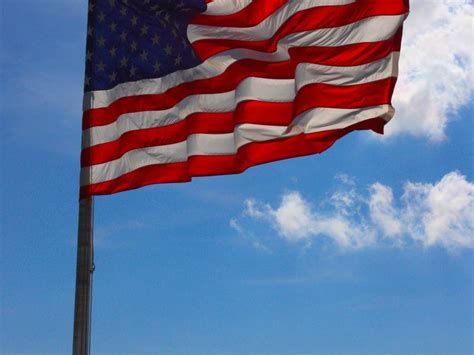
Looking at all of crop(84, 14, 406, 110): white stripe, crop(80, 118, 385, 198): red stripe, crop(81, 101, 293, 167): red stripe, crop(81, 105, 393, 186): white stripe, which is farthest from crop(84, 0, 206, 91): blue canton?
crop(80, 118, 385, 198): red stripe

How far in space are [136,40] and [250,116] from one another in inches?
104

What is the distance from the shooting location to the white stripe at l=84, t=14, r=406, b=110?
51.1 feet

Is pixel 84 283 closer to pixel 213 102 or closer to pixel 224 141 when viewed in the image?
pixel 224 141

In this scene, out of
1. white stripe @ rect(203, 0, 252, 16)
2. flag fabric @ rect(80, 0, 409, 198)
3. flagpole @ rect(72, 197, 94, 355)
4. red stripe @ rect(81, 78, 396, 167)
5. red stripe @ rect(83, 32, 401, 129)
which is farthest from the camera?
white stripe @ rect(203, 0, 252, 16)

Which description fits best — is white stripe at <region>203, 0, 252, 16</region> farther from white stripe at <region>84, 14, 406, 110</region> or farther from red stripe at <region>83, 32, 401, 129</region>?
red stripe at <region>83, 32, 401, 129</region>

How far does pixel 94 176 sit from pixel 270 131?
3.45 meters

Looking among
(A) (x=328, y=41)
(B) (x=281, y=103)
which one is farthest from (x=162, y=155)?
(A) (x=328, y=41)

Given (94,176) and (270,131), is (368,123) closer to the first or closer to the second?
(270,131)

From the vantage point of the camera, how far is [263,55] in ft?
53.1

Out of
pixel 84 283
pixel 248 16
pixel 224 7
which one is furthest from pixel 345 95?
pixel 84 283

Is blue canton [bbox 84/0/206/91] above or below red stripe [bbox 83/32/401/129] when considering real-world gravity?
above

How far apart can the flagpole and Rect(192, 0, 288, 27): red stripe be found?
4.56m

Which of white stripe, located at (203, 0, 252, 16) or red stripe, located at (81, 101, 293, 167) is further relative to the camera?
white stripe, located at (203, 0, 252, 16)

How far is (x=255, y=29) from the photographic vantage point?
1619cm
